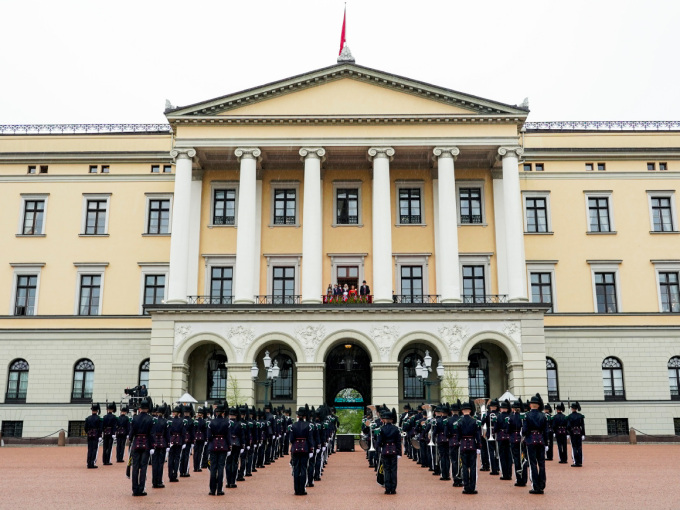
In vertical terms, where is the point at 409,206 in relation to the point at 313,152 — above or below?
below

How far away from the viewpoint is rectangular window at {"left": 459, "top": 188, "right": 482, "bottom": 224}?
140 ft

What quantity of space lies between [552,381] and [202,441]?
25659 mm

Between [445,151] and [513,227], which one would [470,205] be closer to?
[445,151]

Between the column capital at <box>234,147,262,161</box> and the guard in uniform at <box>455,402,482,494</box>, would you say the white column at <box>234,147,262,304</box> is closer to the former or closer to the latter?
the column capital at <box>234,147,262,161</box>

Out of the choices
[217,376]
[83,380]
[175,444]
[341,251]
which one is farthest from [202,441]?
[83,380]

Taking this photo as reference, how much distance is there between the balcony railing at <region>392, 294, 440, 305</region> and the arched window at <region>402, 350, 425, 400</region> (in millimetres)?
2686

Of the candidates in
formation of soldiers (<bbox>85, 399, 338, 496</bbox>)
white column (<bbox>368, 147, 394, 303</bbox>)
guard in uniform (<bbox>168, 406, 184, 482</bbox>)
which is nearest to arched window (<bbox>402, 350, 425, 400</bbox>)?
white column (<bbox>368, 147, 394, 303</bbox>)

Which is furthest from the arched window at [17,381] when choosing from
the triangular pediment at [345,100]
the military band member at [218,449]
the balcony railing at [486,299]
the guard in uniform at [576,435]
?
the guard in uniform at [576,435]

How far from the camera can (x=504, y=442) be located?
742 inches

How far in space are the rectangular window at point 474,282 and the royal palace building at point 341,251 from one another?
0.11m

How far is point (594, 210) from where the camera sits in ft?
144

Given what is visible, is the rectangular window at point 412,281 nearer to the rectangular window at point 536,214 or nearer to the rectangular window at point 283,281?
the rectangular window at point 283,281

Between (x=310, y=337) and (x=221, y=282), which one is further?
(x=221, y=282)

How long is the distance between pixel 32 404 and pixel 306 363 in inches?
647
